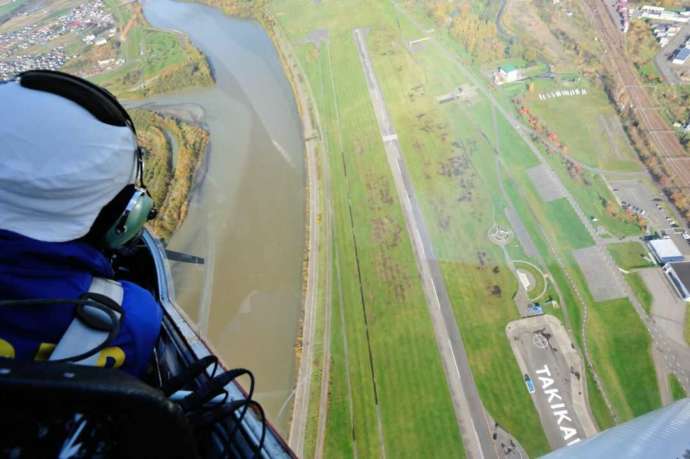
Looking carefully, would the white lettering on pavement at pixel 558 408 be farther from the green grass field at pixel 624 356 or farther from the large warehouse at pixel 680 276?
the large warehouse at pixel 680 276

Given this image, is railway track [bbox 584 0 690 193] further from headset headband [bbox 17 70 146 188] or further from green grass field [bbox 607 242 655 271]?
headset headband [bbox 17 70 146 188]

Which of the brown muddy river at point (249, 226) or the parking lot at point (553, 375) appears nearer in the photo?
the parking lot at point (553, 375)

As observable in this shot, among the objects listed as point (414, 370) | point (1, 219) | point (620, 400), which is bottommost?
point (620, 400)

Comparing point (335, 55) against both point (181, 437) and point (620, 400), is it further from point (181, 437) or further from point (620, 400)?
point (181, 437)

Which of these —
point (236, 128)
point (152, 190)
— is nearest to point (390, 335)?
point (152, 190)

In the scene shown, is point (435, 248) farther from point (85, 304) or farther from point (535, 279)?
point (85, 304)

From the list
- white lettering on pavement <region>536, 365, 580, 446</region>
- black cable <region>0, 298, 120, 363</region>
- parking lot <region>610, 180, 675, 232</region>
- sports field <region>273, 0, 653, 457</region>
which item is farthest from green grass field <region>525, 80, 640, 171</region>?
black cable <region>0, 298, 120, 363</region>

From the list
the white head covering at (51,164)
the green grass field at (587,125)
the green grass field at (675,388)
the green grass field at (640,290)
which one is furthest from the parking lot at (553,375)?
the white head covering at (51,164)
